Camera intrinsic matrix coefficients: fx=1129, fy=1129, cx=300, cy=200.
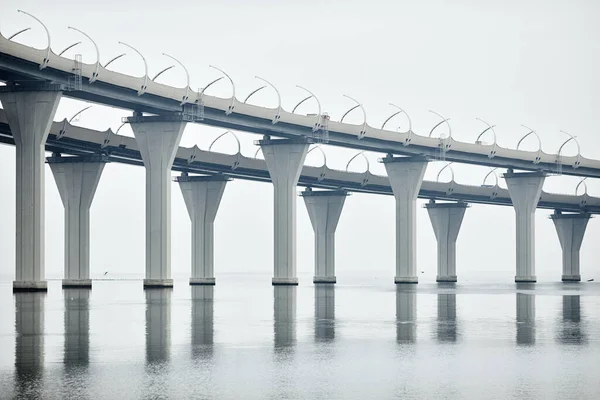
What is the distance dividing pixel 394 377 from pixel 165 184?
63.1 m

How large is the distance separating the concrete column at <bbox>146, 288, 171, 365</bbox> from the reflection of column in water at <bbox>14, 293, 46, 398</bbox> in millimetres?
2696

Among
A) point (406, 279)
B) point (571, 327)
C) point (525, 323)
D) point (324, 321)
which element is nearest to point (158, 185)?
point (406, 279)

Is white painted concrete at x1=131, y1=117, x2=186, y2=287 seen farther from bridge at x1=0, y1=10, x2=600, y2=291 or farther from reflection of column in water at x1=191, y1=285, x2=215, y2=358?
reflection of column in water at x1=191, y1=285, x2=215, y2=358

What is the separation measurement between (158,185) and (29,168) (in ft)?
47.2

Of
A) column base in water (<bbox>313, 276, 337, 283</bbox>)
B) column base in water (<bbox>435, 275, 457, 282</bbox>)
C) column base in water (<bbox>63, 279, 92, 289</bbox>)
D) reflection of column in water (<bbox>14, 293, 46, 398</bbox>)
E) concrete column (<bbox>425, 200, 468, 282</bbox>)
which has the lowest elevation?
column base in water (<bbox>435, 275, 457, 282</bbox>)

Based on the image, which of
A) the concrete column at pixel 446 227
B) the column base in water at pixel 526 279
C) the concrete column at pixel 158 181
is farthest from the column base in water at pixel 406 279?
the concrete column at pixel 158 181

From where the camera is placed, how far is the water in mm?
21328

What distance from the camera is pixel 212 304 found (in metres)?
58.2

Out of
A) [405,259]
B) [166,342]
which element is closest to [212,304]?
[166,342]

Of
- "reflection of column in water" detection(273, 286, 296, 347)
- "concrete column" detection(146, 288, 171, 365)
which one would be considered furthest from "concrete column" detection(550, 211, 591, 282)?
"concrete column" detection(146, 288, 171, 365)

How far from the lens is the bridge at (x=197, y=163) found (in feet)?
237

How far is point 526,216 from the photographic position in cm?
13388

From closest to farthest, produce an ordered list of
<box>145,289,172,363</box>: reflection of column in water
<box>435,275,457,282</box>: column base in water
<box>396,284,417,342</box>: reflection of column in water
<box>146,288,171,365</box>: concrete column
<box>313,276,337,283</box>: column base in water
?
<box>146,288,171,365</box>: concrete column
<box>145,289,172,363</box>: reflection of column in water
<box>396,284,417,342</box>: reflection of column in water
<box>313,276,337,283</box>: column base in water
<box>435,275,457,282</box>: column base in water

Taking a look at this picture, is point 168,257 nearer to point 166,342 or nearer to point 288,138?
point 288,138
